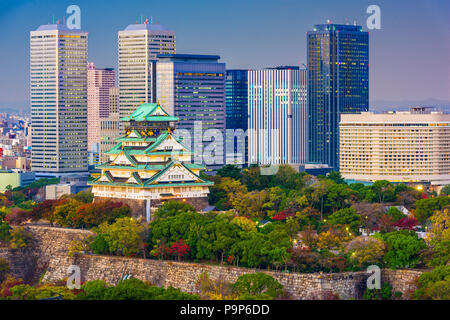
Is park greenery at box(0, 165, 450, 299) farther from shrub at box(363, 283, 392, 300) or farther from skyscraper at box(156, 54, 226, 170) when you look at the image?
skyscraper at box(156, 54, 226, 170)

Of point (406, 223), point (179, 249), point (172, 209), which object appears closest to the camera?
point (179, 249)

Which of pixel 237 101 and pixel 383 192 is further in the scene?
pixel 237 101

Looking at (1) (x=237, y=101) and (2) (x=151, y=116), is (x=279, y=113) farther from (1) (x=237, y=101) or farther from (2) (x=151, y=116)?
(2) (x=151, y=116)

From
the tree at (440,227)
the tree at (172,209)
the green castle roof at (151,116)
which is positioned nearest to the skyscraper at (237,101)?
the green castle roof at (151,116)

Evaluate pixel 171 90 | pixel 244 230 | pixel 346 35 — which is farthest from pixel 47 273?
pixel 346 35

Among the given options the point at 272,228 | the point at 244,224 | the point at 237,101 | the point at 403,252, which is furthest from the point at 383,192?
the point at 237,101

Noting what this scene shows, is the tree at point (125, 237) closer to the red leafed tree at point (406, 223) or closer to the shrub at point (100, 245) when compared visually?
the shrub at point (100, 245)
